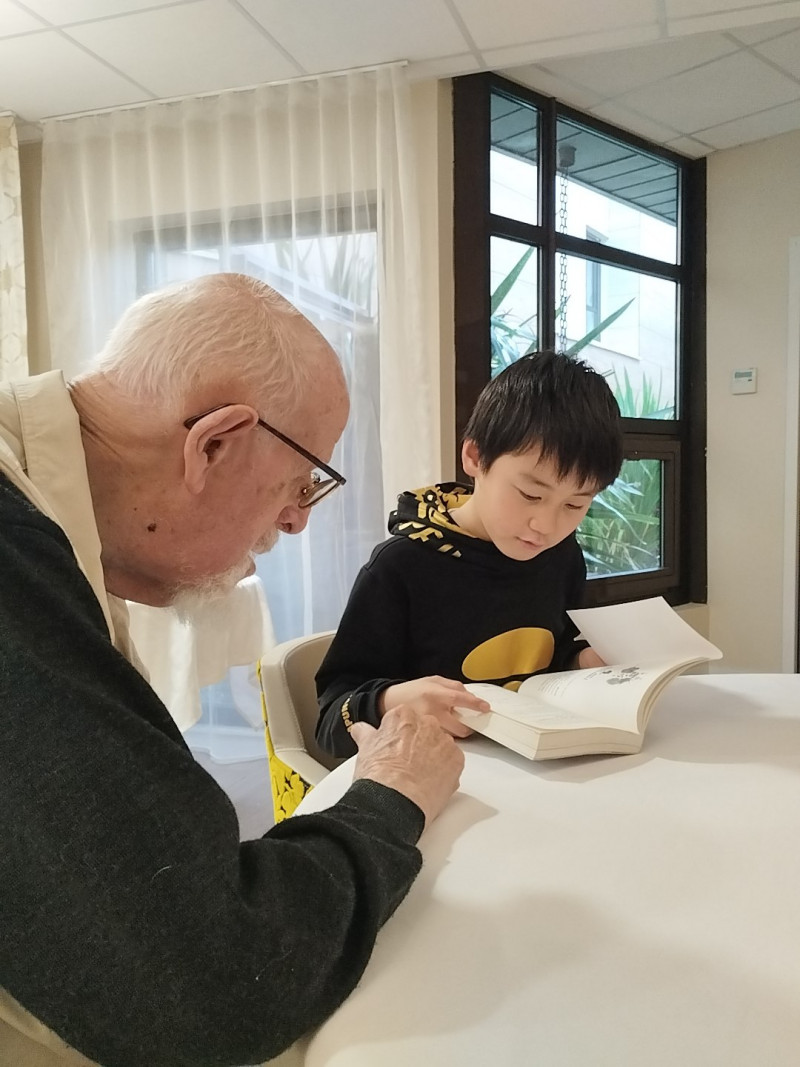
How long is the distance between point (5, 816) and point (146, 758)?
83 millimetres

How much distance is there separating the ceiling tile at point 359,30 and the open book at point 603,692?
178 cm

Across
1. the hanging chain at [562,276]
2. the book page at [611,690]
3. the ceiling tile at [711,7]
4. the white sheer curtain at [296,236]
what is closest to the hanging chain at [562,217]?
the hanging chain at [562,276]

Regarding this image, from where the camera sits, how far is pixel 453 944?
0.50 m

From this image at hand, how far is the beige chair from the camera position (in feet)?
3.61

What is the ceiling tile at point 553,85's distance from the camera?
8.43 ft

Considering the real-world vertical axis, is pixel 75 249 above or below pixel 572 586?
above

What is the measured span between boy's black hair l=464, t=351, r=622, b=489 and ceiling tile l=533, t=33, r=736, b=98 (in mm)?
1746

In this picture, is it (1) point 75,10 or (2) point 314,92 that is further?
(2) point 314,92

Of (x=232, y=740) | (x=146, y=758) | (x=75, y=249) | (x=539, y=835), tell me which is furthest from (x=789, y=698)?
(x=75, y=249)

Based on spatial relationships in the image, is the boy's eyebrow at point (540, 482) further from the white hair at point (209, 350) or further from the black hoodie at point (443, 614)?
the white hair at point (209, 350)

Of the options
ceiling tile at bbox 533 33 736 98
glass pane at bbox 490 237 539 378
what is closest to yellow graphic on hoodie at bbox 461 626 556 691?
glass pane at bbox 490 237 539 378

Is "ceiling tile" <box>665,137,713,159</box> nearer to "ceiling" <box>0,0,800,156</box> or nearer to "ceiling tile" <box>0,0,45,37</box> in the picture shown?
"ceiling" <box>0,0,800,156</box>

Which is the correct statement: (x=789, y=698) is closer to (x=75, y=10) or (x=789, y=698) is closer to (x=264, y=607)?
(x=264, y=607)

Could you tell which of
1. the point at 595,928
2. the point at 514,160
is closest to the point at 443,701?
the point at 595,928
